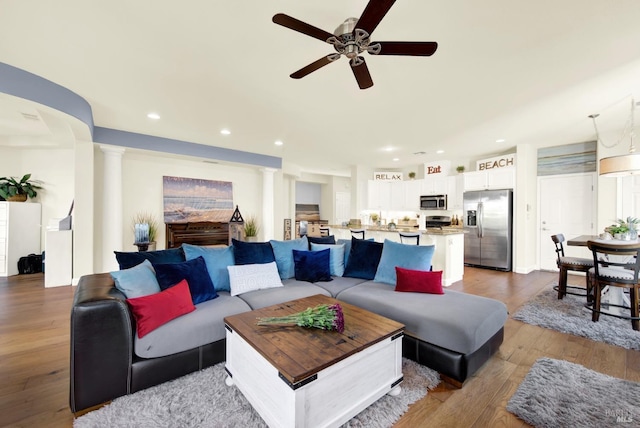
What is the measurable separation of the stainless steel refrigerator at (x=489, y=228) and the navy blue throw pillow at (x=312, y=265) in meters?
3.94

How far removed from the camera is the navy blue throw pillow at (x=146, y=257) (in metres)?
2.42

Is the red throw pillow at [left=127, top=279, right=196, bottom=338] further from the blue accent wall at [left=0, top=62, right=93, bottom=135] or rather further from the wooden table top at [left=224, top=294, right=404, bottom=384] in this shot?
the blue accent wall at [left=0, top=62, right=93, bottom=135]

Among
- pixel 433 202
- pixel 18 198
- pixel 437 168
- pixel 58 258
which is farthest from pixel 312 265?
pixel 18 198

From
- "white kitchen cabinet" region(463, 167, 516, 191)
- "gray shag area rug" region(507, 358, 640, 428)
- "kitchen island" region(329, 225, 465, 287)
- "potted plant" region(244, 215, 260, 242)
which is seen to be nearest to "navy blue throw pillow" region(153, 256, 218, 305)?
"gray shag area rug" region(507, 358, 640, 428)

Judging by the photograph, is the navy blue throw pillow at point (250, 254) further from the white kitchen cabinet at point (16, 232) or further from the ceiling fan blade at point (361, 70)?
the white kitchen cabinet at point (16, 232)

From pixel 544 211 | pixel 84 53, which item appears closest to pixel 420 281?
pixel 84 53

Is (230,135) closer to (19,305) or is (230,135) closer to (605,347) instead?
(19,305)

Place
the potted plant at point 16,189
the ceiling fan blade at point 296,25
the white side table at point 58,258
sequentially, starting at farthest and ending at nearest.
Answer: the potted plant at point 16,189
the white side table at point 58,258
the ceiling fan blade at point 296,25

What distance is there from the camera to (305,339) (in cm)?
173

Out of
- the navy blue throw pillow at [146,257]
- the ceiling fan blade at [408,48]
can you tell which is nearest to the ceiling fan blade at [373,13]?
the ceiling fan blade at [408,48]

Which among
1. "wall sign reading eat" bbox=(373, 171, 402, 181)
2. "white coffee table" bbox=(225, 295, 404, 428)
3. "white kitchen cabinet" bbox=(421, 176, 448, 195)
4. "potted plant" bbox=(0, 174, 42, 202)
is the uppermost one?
"wall sign reading eat" bbox=(373, 171, 402, 181)

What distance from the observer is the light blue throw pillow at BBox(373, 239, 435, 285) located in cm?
301

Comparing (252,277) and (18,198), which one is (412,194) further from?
(18,198)

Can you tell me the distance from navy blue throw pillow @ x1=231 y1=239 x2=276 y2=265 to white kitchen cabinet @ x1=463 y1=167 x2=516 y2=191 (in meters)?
5.33
